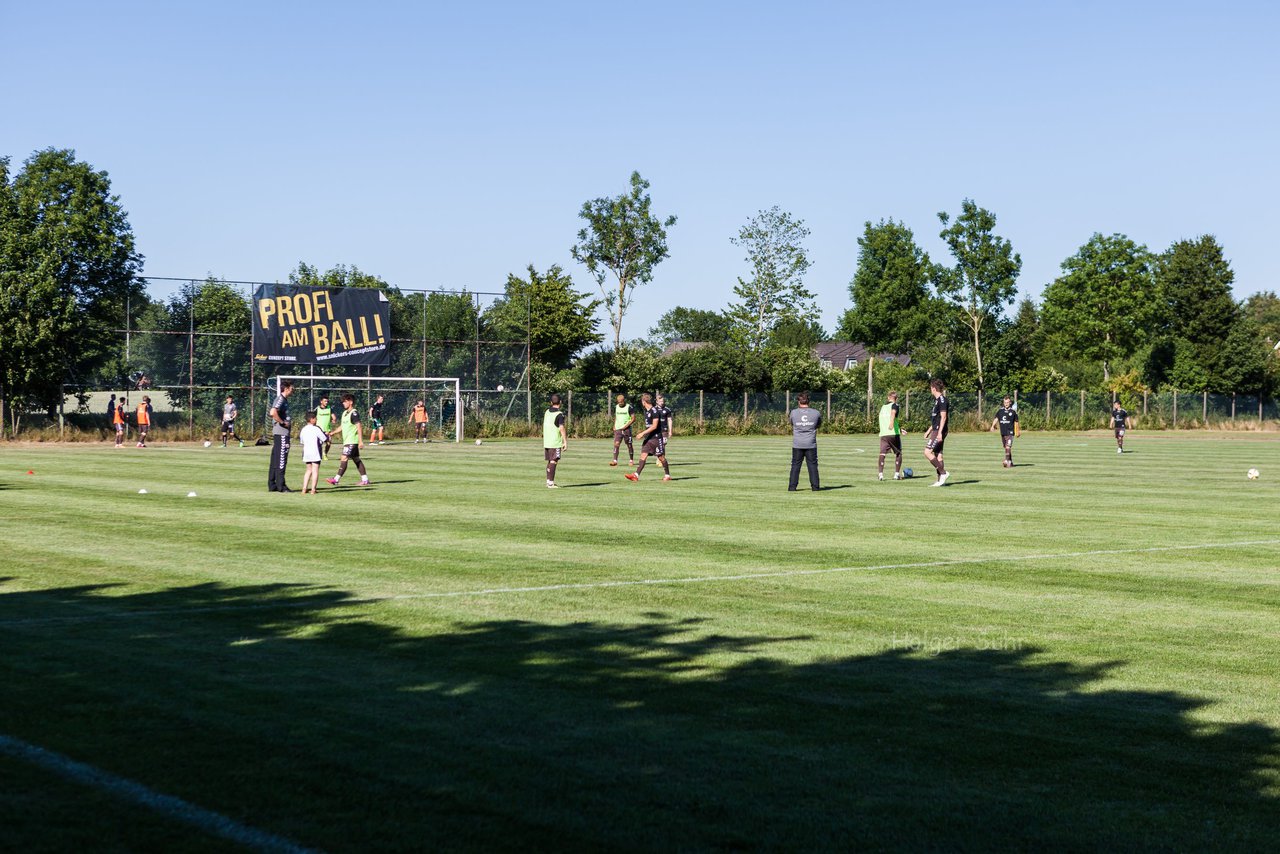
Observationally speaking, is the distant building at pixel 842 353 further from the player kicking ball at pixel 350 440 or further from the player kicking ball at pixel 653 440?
the player kicking ball at pixel 350 440

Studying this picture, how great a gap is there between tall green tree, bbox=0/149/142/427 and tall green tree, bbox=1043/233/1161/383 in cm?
6497

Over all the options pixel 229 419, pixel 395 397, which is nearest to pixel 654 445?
pixel 229 419

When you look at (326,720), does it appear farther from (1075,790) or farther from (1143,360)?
(1143,360)

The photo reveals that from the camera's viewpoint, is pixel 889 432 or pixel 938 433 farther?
pixel 889 432

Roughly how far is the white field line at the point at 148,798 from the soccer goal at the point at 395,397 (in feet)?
155

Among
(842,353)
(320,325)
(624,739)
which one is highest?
(842,353)

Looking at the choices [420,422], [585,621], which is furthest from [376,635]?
[420,422]

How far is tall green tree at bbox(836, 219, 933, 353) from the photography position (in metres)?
90.6

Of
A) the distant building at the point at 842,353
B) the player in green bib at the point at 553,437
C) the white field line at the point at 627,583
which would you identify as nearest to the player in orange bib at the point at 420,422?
the player in green bib at the point at 553,437

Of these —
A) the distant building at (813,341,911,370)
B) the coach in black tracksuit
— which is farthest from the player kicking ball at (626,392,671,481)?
the distant building at (813,341,911,370)

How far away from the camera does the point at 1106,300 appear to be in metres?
97.6

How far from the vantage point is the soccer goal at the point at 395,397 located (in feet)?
180

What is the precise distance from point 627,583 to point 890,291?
7984cm

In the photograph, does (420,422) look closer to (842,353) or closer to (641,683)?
(641,683)
